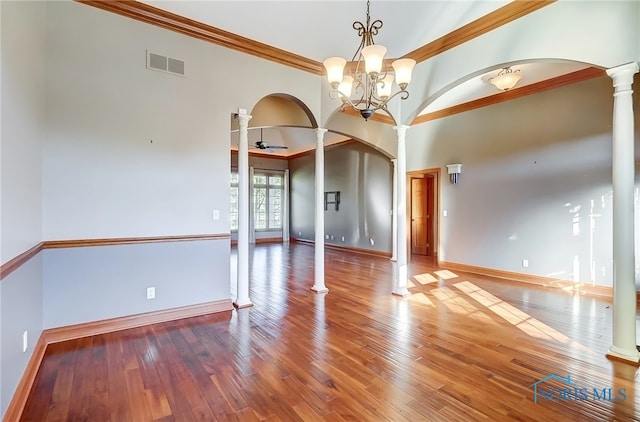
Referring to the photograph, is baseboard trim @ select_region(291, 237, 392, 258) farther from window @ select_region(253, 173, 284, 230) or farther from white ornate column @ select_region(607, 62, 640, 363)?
white ornate column @ select_region(607, 62, 640, 363)

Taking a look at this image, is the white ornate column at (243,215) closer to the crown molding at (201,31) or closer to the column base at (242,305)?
the column base at (242,305)

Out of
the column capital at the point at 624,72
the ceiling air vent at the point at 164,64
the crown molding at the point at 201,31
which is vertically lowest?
the column capital at the point at 624,72

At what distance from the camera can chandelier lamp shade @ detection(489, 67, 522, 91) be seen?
14.3 feet

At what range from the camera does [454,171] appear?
6090 millimetres

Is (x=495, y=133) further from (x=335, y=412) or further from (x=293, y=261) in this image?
(x=335, y=412)

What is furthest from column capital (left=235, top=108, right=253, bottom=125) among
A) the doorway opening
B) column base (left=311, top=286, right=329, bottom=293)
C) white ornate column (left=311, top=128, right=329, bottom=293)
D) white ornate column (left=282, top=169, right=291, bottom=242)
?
white ornate column (left=282, top=169, right=291, bottom=242)

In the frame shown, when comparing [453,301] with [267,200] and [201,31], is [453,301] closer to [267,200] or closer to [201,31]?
[201,31]

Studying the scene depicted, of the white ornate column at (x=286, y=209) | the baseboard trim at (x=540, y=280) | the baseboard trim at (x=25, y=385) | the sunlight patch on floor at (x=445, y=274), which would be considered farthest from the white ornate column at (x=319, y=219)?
the white ornate column at (x=286, y=209)

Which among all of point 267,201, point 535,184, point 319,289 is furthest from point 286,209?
point 535,184

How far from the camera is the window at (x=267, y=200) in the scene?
1074 cm

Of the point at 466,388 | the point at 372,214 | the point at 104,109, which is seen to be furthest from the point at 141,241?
the point at 372,214

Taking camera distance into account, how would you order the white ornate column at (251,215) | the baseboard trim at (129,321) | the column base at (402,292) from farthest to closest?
the white ornate column at (251,215)
the column base at (402,292)
the baseboard trim at (129,321)

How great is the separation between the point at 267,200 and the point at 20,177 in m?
9.02

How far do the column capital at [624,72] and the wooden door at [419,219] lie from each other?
526cm
